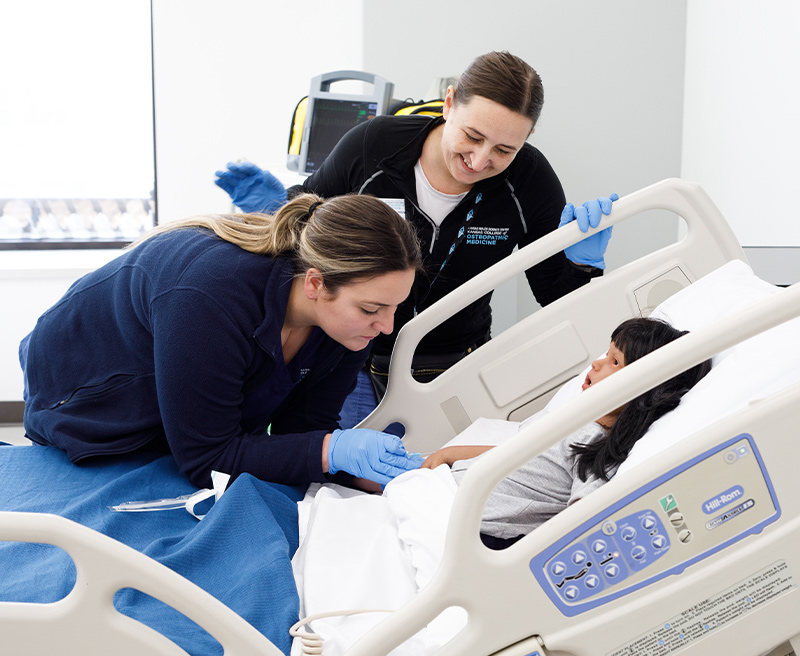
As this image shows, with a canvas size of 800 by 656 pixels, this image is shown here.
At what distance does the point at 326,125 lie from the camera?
300 centimetres

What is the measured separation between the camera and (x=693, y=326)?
1.58m

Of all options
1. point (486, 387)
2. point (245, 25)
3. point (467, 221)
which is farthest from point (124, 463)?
point (245, 25)

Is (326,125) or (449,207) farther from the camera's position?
(326,125)

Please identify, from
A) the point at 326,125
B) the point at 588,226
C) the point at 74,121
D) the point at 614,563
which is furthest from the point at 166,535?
the point at 74,121

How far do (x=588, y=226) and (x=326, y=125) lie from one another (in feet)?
5.21

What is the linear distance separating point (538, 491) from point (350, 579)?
0.40 meters

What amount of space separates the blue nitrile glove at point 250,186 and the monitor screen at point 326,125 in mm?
924

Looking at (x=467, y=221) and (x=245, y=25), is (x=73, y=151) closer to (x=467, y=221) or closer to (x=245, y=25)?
(x=245, y=25)

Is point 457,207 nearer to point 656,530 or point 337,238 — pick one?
point 337,238

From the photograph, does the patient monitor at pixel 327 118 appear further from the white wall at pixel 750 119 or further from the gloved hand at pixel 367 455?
the gloved hand at pixel 367 455

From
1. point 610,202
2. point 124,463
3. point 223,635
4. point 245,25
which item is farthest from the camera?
point 245,25

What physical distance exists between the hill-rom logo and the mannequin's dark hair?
320 millimetres

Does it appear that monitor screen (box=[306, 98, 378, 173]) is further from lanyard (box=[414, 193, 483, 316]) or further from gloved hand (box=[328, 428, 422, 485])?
gloved hand (box=[328, 428, 422, 485])

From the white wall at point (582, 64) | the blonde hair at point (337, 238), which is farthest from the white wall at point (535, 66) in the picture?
the blonde hair at point (337, 238)
